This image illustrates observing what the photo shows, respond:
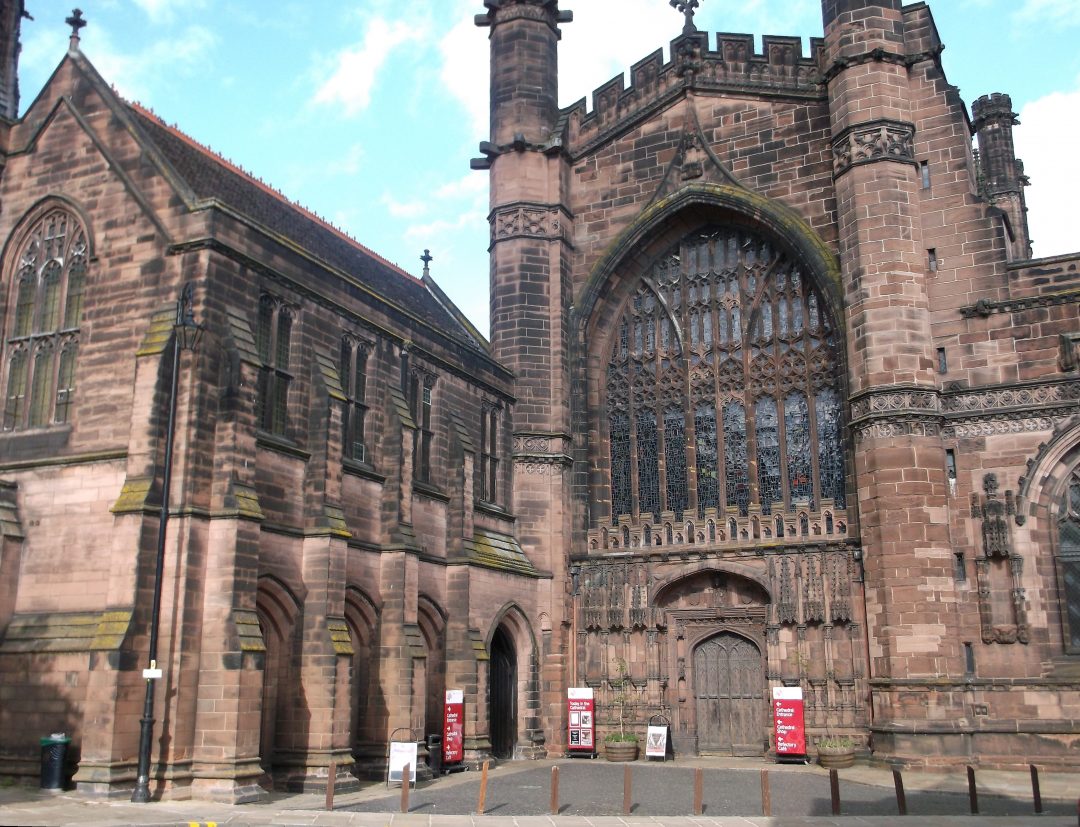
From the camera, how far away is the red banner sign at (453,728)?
2430cm

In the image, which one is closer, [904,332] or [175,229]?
[175,229]

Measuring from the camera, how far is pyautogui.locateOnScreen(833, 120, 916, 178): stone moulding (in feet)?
93.1

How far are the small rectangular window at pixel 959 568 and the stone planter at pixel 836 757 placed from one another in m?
4.65

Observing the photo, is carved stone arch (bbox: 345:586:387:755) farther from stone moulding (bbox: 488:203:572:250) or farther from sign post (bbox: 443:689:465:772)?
stone moulding (bbox: 488:203:572:250)

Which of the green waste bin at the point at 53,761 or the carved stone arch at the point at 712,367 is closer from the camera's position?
the green waste bin at the point at 53,761

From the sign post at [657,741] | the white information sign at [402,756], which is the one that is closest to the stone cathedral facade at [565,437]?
the sign post at [657,741]

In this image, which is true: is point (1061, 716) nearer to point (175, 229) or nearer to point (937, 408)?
point (937, 408)

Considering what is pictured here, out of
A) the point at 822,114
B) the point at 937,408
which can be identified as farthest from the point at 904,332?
the point at 822,114

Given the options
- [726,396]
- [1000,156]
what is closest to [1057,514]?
[726,396]

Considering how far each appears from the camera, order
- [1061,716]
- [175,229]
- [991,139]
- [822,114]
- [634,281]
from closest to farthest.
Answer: [175,229] < [1061,716] < [822,114] < [634,281] < [991,139]

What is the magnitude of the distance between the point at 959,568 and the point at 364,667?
1362 cm

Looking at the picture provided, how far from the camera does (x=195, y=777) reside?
61.3 feet

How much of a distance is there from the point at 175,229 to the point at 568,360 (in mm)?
13624

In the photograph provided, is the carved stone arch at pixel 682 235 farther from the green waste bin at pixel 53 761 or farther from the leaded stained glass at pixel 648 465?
the green waste bin at pixel 53 761
